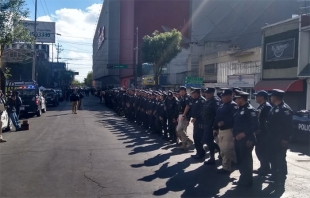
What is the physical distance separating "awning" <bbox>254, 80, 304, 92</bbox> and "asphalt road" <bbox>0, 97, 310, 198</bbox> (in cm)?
1147

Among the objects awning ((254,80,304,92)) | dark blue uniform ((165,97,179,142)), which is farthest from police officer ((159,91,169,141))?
awning ((254,80,304,92))

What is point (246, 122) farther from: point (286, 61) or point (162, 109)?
point (286, 61)

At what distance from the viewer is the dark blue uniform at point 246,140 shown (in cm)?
775

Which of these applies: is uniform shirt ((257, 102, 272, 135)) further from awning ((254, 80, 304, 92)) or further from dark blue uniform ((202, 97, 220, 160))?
awning ((254, 80, 304, 92))

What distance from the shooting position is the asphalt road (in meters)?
7.40

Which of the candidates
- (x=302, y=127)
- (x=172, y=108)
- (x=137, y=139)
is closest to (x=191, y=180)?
(x=172, y=108)

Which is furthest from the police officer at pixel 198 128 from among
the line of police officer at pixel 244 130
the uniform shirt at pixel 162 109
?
the uniform shirt at pixel 162 109

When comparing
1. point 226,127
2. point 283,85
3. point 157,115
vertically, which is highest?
point 283,85

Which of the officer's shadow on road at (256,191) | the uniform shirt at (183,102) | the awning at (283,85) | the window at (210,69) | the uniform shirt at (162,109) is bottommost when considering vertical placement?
the officer's shadow on road at (256,191)

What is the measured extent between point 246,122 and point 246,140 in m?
0.34

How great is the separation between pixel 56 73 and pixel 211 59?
71.3 m

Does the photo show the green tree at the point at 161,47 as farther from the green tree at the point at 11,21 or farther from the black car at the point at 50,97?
the green tree at the point at 11,21

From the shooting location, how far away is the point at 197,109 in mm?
10797

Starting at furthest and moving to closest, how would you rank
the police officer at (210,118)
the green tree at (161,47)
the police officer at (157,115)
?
the green tree at (161,47) < the police officer at (157,115) < the police officer at (210,118)
